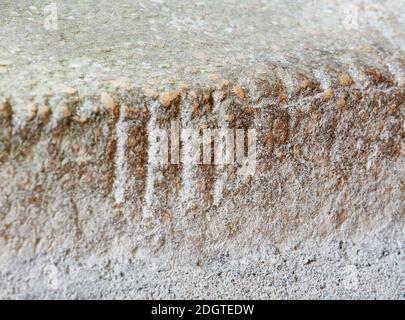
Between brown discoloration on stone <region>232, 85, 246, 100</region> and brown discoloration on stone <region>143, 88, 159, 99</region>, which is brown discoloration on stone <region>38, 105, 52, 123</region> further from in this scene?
brown discoloration on stone <region>232, 85, 246, 100</region>

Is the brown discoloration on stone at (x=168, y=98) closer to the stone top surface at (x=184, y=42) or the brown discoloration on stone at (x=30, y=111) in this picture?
the stone top surface at (x=184, y=42)

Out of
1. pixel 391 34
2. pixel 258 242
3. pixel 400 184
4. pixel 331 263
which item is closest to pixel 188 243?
pixel 258 242

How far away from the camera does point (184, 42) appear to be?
0.92m

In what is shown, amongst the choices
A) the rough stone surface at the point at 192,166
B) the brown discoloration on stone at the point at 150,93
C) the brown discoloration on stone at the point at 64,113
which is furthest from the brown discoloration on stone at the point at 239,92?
the brown discoloration on stone at the point at 64,113

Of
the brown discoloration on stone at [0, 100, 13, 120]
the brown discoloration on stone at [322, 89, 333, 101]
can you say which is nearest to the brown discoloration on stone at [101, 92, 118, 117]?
the brown discoloration on stone at [0, 100, 13, 120]

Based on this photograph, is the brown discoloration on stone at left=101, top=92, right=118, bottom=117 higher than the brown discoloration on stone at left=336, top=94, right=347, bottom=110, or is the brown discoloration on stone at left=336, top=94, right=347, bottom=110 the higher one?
the brown discoloration on stone at left=101, top=92, right=118, bottom=117

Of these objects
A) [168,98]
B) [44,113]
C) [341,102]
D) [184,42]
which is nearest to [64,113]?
[44,113]

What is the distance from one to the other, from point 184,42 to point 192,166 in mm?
208

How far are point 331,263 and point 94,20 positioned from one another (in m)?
0.49

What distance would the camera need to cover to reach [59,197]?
753 mm

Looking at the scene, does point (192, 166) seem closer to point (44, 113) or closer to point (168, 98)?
point (168, 98)

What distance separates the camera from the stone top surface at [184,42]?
2.60ft

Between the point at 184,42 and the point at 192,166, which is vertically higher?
the point at 184,42

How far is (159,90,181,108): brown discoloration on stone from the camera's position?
2.53 feet
